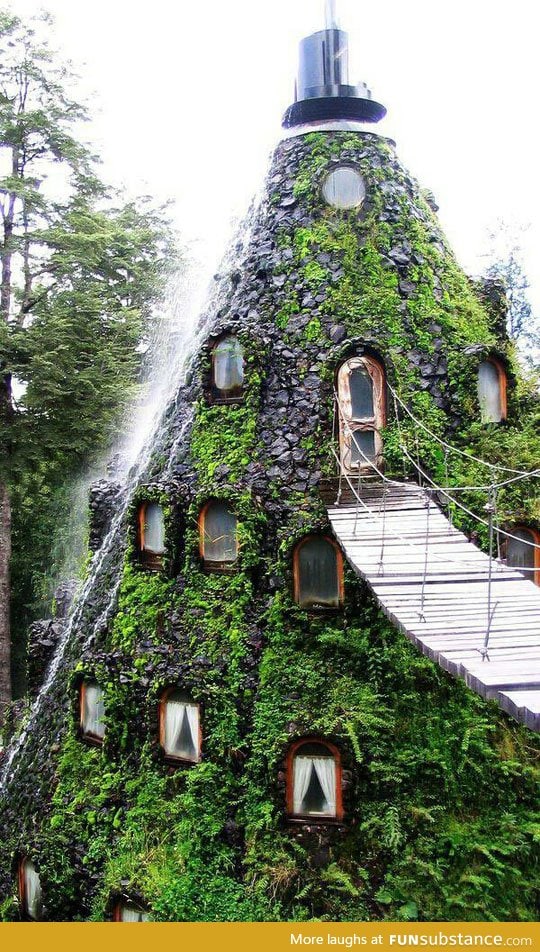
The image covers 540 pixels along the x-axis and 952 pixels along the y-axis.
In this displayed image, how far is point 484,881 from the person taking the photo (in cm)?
746

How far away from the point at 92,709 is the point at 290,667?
3.31m

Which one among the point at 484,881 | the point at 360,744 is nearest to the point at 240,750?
the point at 360,744

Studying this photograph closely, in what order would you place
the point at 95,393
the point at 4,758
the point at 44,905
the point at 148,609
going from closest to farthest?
the point at 44,905, the point at 148,609, the point at 4,758, the point at 95,393

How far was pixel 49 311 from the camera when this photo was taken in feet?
65.1

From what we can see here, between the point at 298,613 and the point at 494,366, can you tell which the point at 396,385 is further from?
the point at 298,613

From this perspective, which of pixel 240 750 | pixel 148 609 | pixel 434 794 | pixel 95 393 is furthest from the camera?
pixel 95 393

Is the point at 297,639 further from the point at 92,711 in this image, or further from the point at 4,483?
the point at 4,483

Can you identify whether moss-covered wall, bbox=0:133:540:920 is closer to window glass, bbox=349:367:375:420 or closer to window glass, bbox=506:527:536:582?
window glass, bbox=349:367:375:420

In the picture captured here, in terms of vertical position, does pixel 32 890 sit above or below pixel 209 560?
below

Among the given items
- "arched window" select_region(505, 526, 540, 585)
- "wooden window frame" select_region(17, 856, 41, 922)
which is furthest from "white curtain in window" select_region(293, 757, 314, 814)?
"wooden window frame" select_region(17, 856, 41, 922)

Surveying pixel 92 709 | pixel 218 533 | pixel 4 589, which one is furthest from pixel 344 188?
pixel 4 589

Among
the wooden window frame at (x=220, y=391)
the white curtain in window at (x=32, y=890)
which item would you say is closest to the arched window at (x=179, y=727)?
the white curtain in window at (x=32, y=890)
